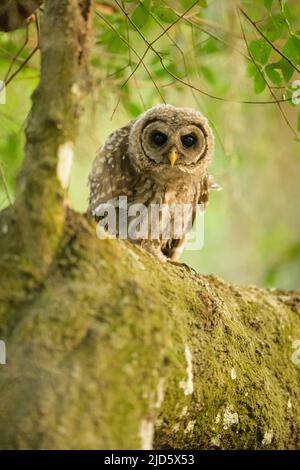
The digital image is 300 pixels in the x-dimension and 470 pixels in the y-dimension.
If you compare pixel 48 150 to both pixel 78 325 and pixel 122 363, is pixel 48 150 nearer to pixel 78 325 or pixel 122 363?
pixel 78 325

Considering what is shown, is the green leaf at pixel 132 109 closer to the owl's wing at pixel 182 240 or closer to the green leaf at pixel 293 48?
the owl's wing at pixel 182 240

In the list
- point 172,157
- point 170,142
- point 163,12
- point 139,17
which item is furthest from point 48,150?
point 170,142

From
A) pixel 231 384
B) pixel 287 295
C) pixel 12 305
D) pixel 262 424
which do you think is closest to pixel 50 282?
pixel 12 305

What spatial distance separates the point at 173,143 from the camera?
159 inches

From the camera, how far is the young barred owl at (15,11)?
274 cm

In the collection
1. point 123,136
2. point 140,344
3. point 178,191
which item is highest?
point 123,136

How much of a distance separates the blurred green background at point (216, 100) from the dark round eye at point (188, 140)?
18cm

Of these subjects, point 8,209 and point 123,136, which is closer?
point 8,209

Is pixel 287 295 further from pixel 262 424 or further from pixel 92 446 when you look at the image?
pixel 92 446

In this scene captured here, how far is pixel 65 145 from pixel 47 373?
0.71 m

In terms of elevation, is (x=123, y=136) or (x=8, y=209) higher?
(x=123, y=136)

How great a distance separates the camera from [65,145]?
214 centimetres

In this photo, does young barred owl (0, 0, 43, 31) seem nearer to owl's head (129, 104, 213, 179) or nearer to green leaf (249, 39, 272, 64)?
green leaf (249, 39, 272, 64)

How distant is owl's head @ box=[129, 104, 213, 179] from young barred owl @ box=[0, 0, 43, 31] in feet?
4.31
